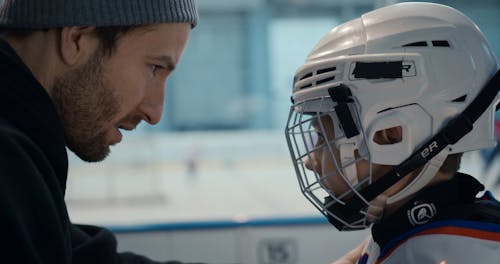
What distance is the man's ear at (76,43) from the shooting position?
4.07 ft

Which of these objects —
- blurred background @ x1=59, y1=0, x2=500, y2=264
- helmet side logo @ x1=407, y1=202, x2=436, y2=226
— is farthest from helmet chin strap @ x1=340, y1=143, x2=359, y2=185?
blurred background @ x1=59, y1=0, x2=500, y2=264

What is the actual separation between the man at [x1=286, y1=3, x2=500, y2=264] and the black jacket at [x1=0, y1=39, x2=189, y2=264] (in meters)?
0.44

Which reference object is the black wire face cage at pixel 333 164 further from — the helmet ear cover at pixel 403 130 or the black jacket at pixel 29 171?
the black jacket at pixel 29 171

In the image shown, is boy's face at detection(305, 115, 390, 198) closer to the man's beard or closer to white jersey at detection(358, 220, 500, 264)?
white jersey at detection(358, 220, 500, 264)

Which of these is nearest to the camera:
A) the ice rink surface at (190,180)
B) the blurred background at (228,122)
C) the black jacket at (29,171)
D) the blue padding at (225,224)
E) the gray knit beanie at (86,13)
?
the black jacket at (29,171)

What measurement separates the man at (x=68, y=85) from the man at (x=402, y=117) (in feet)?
1.02

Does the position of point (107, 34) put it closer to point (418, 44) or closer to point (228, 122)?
point (418, 44)

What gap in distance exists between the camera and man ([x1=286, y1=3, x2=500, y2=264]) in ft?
3.85

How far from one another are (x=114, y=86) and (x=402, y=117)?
21.3 inches

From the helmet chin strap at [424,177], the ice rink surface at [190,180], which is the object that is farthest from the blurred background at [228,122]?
the helmet chin strap at [424,177]

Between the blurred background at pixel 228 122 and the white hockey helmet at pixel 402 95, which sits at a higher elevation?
the white hockey helmet at pixel 402 95

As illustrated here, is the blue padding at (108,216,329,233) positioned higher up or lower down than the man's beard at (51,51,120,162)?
lower down

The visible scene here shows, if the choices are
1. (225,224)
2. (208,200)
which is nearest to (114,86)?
(225,224)

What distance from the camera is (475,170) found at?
5152mm
